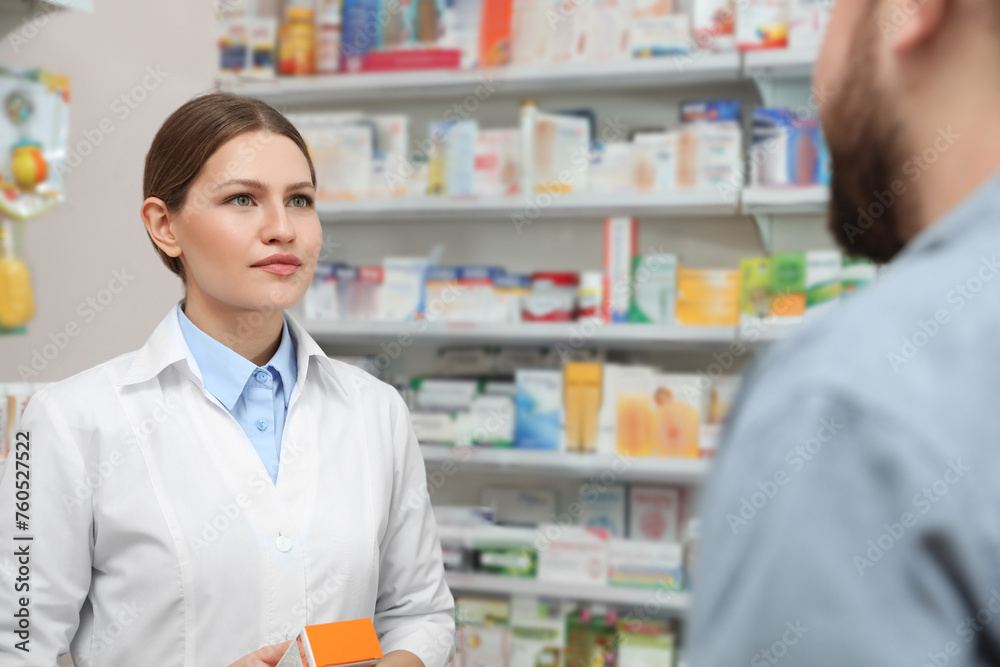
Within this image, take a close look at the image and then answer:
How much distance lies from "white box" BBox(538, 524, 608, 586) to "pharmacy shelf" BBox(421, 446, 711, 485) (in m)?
0.19

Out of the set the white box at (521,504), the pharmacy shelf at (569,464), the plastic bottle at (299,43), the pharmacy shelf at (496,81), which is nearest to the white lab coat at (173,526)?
the pharmacy shelf at (569,464)

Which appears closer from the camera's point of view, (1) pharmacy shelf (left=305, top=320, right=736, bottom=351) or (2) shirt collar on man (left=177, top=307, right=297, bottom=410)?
(2) shirt collar on man (left=177, top=307, right=297, bottom=410)

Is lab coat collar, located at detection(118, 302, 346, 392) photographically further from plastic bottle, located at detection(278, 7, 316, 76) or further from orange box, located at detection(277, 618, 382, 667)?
plastic bottle, located at detection(278, 7, 316, 76)

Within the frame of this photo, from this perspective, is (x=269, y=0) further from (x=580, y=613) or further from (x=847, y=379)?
(x=847, y=379)

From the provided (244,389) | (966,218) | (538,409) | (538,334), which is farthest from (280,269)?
(538,409)

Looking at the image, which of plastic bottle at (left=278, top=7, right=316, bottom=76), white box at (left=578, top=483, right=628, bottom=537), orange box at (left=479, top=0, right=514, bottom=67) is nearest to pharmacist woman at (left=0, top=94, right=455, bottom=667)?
white box at (left=578, top=483, right=628, bottom=537)

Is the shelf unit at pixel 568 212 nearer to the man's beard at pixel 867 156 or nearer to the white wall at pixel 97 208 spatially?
the white wall at pixel 97 208

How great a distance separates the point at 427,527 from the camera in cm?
136

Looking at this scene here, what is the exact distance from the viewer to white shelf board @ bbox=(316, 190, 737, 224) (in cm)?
266

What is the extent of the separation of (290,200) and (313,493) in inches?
16.7

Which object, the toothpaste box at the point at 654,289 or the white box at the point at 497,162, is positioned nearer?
the toothpaste box at the point at 654,289

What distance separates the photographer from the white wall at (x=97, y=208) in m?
1.98

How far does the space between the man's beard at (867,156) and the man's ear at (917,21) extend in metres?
0.02

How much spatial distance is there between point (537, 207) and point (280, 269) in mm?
1675
